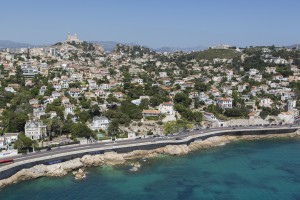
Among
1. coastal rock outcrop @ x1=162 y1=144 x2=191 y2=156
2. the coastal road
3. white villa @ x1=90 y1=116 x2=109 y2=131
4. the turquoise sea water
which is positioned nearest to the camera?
the turquoise sea water

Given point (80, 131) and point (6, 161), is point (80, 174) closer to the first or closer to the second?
point (6, 161)

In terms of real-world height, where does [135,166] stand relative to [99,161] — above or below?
below

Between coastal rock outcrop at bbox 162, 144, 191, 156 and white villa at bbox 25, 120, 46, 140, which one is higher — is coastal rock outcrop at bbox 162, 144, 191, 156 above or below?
below

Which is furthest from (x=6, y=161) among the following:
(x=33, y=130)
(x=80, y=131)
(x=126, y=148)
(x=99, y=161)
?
(x=126, y=148)

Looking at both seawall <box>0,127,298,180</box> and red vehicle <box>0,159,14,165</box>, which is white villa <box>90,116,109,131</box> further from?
red vehicle <box>0,159,14,165</box>

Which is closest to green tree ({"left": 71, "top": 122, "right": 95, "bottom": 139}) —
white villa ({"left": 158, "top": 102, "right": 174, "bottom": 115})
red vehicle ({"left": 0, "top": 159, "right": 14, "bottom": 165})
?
red vehicle ({"left": 0, "top": 159, "right": 14, "bottom": 165})

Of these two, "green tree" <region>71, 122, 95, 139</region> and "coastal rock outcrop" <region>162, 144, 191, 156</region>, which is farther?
"green tree" <region>71, 122, 95, 139</region>
